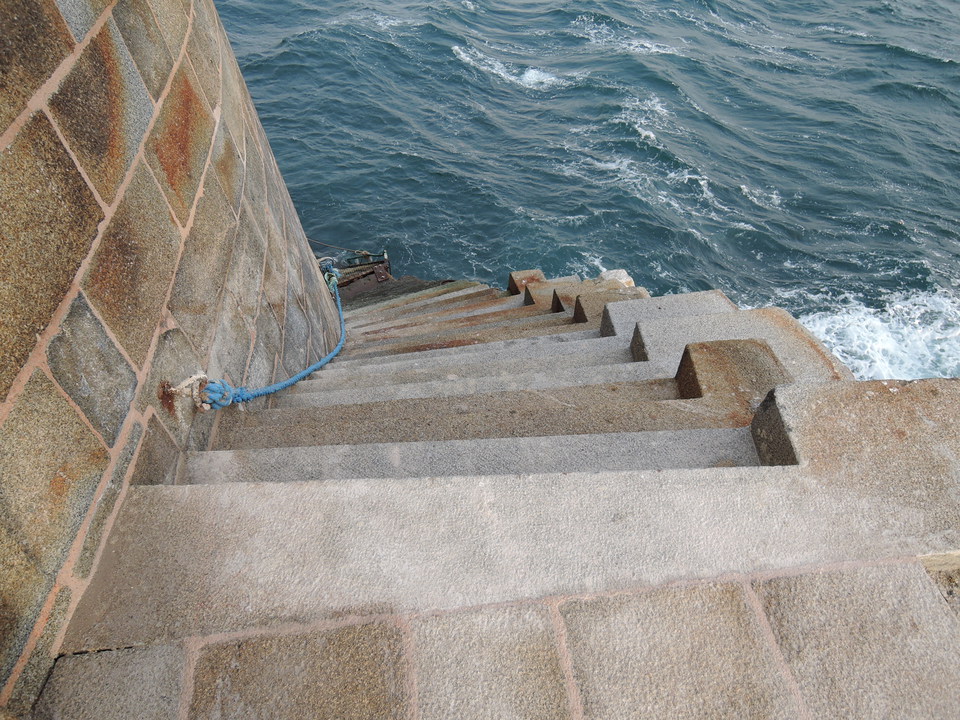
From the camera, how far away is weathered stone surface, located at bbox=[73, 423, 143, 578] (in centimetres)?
152

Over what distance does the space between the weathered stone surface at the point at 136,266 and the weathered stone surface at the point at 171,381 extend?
0.30 ft

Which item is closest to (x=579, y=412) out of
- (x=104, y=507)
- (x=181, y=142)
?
(x=104, y=507)

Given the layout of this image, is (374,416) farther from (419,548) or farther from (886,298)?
(886,298)

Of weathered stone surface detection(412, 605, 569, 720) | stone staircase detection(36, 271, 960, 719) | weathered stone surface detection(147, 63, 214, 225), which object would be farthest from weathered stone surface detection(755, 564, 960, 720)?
weathered stone surface detection(147, 63, 214, 225)

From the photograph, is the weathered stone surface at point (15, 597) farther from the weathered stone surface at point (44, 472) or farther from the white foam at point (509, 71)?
the white foam at point (509, 71)

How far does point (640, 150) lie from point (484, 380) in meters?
15.1

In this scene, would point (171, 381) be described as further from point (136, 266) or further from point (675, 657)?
point (675, 657)

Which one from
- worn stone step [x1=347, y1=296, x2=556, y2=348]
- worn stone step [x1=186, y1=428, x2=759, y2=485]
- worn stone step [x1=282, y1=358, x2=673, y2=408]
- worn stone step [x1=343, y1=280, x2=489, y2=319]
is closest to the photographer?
worn stone step [x1=186, y1=428, x2=759, y2=485]

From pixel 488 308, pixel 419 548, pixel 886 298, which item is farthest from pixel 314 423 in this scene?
pixel 886 298

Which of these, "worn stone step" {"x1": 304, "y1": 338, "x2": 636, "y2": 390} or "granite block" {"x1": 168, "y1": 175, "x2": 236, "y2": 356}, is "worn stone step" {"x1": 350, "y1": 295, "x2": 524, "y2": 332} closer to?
"worn stone step" {"x1": 304, "y1": 338, "x2": 636, "y2": 390}

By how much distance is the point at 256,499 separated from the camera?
1616 mm

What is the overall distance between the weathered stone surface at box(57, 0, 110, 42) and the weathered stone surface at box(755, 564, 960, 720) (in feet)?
7.59

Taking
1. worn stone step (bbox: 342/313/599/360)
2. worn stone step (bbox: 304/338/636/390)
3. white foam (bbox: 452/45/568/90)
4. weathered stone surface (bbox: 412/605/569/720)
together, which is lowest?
white foam (bbox: 452/45/568/90)

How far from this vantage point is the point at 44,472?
1420 millimetres
